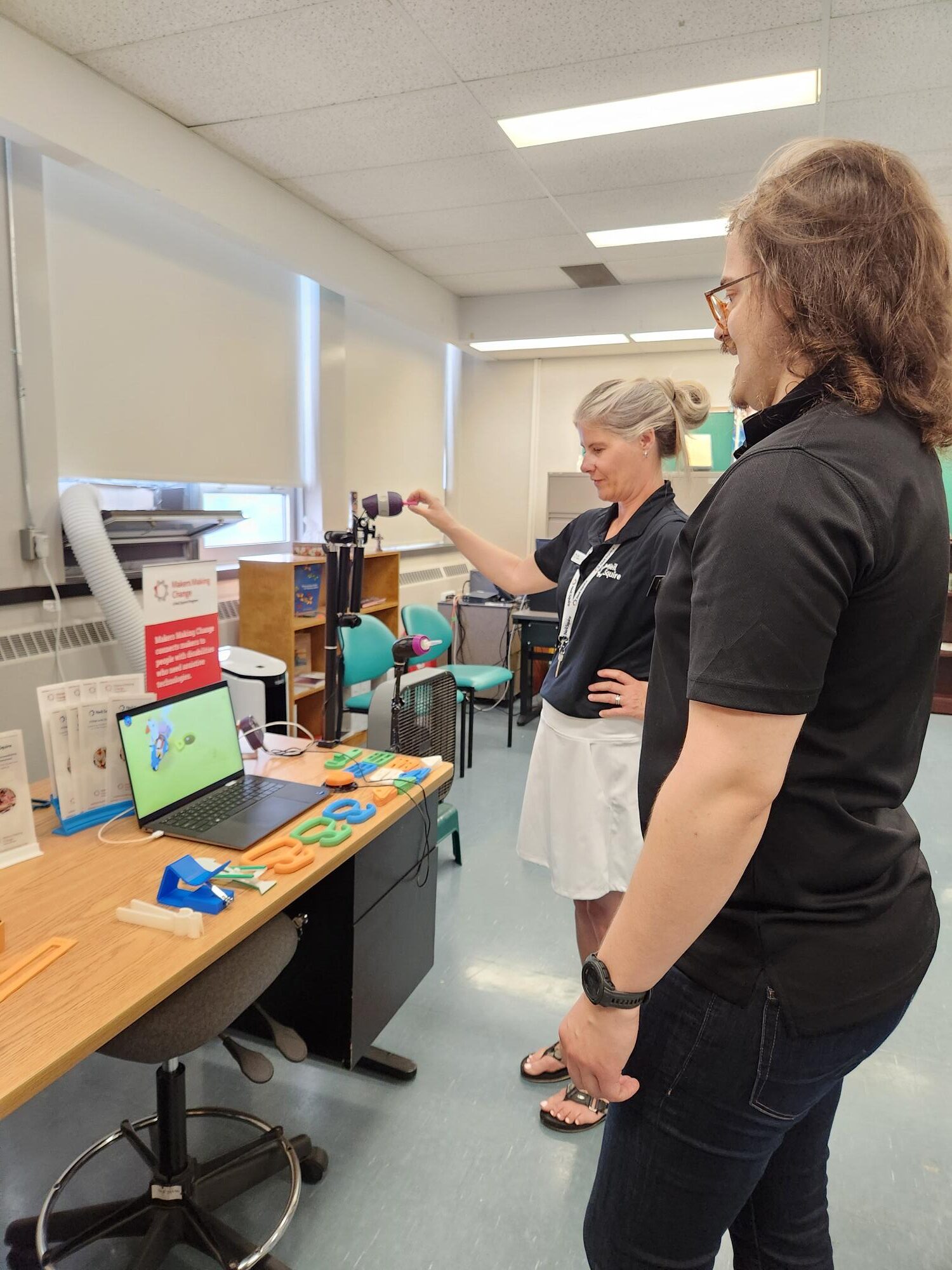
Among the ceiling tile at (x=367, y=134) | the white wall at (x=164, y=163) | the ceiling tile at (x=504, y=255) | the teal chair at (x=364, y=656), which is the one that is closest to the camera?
the white wall at (x=164, y=163)

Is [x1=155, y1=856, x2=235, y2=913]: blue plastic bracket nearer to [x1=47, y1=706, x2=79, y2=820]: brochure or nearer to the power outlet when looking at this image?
[x1=47, y1=706, x2=79, y2=820]: brochure

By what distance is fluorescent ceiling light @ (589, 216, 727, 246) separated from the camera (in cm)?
425

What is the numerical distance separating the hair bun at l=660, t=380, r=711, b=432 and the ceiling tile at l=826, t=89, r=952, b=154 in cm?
180

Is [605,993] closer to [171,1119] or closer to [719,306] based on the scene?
[719,306]

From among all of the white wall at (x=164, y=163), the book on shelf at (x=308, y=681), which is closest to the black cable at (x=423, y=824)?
the book on shelf at (x=308, y=681)

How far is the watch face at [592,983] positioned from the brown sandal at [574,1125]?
1.21 metres

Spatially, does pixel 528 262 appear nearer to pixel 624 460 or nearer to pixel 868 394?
pixel 624 460

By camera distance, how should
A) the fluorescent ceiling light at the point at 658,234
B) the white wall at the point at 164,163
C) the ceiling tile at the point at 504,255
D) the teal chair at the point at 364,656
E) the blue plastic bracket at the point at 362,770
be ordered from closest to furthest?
1. the blue plastic bracket at the point at 362,770
2. the white wall at the point at 164,163
3. the teal chair at the point at 364,656
4. the fluorescent ceiling light at the point at 658,234
5. the ceiling tile at the point at 504,255

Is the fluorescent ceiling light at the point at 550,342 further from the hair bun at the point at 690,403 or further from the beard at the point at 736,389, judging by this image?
the beard at the point at 736,389

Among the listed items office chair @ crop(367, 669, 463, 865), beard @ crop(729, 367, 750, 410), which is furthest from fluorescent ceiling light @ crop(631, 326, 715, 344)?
beard @ crop(729, 367, 750, 410)

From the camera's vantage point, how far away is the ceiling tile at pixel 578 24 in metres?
2.31

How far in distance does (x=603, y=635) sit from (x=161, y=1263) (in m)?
1.47

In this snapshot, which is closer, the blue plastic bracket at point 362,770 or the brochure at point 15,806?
the brochure at point 15,806

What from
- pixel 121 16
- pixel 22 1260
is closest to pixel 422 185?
pixel 121 16
